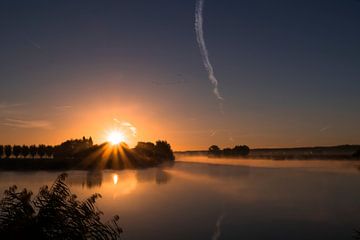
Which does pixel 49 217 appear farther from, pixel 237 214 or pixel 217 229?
pixel 237 214

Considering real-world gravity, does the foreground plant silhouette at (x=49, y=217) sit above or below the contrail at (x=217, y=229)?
above

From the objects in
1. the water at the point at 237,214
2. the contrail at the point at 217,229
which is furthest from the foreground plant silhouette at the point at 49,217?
the contrail at the point at 217,229

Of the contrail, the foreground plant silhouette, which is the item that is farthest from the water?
the foreground plant silhouette

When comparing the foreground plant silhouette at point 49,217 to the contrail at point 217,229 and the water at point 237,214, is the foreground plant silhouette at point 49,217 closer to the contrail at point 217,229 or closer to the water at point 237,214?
the water at point 237,214

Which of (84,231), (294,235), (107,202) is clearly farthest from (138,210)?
(84,231)

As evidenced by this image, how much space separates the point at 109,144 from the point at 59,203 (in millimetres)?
164714

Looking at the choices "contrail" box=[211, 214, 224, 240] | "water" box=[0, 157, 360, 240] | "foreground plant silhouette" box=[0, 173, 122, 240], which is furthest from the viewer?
"water" box=[0, 157, 360, 240]

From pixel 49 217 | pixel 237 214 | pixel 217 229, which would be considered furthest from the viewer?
pixel 237 214

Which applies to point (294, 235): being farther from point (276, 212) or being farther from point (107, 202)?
point (107, 202)

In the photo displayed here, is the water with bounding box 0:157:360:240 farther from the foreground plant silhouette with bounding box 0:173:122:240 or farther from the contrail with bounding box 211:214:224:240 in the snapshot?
the foreground plant silhouette with bounding box 0:173:122:240

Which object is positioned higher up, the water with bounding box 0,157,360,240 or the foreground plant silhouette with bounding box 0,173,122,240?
the foreground plant silhouette with bounding box 0,173,122,240

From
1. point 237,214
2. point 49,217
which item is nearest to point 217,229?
point 237,214

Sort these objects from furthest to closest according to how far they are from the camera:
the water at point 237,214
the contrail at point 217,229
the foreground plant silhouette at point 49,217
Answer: the water at point 237,214, the contrail at point 217,229, the foreground plant silhouette at point 49,217

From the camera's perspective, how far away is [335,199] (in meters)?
44.0
